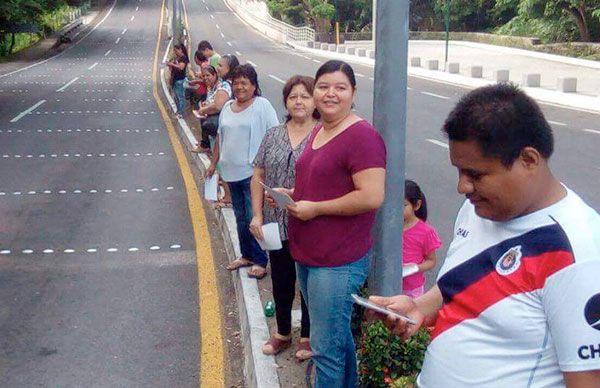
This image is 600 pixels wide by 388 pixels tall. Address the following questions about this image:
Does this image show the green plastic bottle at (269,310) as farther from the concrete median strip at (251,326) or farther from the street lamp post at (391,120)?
the street lamp post at (391,120)

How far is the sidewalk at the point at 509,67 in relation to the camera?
25.0m

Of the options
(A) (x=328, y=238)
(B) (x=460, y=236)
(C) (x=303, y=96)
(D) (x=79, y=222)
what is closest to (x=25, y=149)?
(D) (x=79, y=222)

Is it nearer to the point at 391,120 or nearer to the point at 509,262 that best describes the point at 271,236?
the point at 391,120

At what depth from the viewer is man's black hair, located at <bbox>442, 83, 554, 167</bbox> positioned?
210 cm

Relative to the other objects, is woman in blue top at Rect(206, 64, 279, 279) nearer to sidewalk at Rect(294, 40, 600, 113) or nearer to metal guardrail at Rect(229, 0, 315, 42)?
sidewalk at Rect(294, 40, 600, 113)

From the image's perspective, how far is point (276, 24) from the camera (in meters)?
73.4

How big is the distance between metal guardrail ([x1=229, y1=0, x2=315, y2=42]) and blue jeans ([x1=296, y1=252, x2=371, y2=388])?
207 feet

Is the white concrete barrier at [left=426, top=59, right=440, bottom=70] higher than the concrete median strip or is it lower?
lower

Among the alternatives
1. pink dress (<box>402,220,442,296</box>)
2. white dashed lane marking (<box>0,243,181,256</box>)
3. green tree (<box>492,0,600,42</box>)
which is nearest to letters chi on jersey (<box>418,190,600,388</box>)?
pink dress (<box>402,220,442,296</box>)

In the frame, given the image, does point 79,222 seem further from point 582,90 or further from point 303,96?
point 582,90

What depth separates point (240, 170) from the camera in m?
6.89

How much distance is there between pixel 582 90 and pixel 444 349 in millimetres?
26009

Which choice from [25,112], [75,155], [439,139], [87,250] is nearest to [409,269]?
[87,250]

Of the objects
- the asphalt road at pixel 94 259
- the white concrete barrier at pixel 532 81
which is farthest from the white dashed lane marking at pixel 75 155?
the white concrete barrier at pixel 532 81
